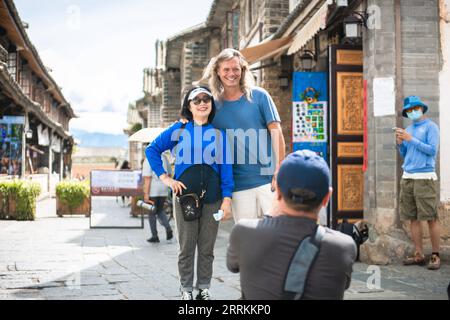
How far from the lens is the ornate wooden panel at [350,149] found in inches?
305

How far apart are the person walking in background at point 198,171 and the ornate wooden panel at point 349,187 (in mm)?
4200

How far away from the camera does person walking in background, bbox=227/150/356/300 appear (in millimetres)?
2092

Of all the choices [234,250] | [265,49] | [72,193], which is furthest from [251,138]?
[72,193]

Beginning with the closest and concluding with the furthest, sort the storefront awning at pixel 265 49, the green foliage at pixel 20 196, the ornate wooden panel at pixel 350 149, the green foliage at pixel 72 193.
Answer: the ornate wooden panel at pixel 350 149 → the storefront awning at pixel 265 49 → the green foliage at pixel 20 196 → the green foliage at pixel 72 193

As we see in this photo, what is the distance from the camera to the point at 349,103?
7.68 m

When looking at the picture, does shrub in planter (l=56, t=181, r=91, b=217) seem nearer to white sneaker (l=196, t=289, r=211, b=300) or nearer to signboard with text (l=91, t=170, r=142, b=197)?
signboard with text (l=91, t=170, r=142, b=197)

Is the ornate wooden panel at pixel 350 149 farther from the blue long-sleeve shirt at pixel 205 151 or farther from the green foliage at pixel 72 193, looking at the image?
the green foliage at pixel 72 193

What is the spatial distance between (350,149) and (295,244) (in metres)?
5.88

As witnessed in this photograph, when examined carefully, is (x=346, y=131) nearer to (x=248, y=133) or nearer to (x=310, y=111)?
(x=310, y=111)

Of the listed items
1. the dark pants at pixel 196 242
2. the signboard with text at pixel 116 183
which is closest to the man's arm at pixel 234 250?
the dark pants at pixel 196 242

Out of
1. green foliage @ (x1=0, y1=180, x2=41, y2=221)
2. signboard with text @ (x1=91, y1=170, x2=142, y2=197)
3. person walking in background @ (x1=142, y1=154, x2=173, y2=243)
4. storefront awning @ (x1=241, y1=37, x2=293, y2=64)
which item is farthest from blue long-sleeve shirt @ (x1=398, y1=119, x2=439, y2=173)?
green foliage @ (x1=0, y1=180, x2=41, y2=221)

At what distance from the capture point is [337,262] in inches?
83.0

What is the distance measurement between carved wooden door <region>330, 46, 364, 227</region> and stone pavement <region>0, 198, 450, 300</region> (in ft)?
5.73
